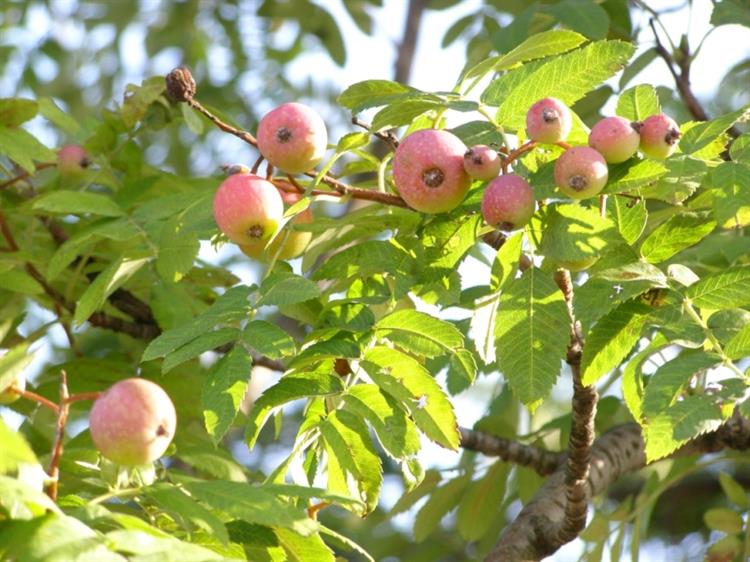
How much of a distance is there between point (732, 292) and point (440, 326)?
474 millimetres

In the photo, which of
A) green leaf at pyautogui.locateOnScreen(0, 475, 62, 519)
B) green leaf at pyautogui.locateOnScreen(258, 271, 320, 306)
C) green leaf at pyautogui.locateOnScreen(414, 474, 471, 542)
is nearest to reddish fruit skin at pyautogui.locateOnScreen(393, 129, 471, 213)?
green leaf at pyautogui.locateOnScreen(258, 271, 320, 306)

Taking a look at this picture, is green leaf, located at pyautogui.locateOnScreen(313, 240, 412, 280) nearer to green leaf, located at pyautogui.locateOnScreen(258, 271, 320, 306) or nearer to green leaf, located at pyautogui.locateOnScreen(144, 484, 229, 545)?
green leaf, located at pyautogui.locateOnScreen(258, 271, 320, 306)

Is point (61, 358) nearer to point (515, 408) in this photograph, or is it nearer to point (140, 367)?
point (140, 367)

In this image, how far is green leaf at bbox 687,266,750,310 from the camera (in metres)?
1.91

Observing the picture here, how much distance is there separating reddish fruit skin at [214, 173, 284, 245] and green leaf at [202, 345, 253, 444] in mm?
229

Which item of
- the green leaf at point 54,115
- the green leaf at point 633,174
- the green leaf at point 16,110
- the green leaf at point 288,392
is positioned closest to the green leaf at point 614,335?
the green leaf at point 633,174

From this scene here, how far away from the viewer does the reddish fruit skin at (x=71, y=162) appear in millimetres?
2959

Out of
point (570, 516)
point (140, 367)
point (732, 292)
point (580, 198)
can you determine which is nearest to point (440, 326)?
point (580, 198)

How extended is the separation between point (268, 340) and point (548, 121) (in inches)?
22.0

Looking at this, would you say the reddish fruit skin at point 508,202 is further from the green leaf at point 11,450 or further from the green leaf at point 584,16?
the green leaf at point 584,16

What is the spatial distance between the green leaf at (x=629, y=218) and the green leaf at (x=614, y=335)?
11 centimetres

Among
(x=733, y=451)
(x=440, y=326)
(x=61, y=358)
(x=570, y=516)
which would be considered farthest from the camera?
(x=61, y=358)

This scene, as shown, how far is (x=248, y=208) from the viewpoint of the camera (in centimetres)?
199

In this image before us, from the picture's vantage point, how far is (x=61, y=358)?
4445 mm
